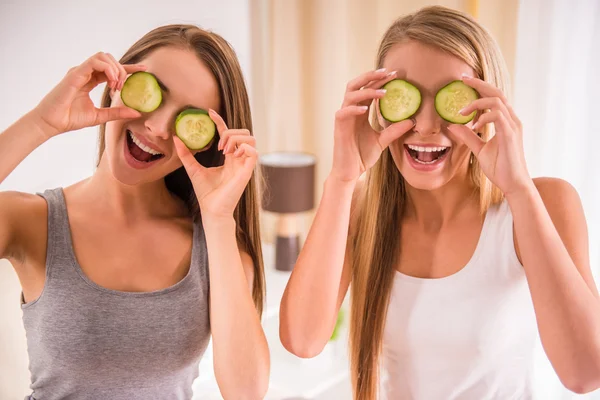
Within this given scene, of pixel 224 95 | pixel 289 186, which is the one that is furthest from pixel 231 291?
pixel 289 186

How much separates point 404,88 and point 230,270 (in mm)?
570

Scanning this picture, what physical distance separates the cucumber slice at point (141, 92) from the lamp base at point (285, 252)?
2406 mm

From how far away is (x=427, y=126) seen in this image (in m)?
1.41

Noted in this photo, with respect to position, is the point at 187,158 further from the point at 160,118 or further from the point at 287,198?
the point at 287,198

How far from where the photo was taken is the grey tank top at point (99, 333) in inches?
51.9

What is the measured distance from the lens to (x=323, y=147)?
13.1 feet

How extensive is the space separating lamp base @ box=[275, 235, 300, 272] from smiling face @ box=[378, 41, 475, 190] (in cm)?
222

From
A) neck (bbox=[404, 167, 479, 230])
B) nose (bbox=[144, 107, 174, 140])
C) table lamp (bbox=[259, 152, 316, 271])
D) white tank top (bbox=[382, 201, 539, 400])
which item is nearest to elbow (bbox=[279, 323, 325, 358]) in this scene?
white tank top (bbox=[382, 201, 539, 400])

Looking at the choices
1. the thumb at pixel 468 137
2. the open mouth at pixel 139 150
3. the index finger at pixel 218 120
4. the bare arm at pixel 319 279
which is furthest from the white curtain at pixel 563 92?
the open mouth at pixel 139 150

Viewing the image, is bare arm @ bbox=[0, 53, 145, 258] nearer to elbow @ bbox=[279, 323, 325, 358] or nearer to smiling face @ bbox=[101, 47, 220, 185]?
smiling face @ bbox=[101, 47, 220, 185]

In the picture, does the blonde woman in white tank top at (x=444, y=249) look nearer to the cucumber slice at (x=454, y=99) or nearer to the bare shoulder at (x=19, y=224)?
the cucumber slice at (x=454, y=99)

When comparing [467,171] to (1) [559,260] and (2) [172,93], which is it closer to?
(1) [559,260]

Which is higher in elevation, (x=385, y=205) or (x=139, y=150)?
(x=139, y=150)

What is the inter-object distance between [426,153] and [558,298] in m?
0.46
